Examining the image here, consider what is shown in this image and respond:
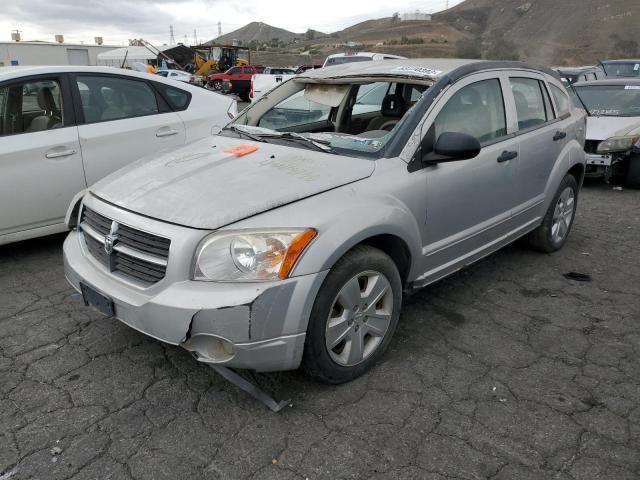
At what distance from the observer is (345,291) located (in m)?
2.61

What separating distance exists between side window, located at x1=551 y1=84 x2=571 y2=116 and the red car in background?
25.1 meters

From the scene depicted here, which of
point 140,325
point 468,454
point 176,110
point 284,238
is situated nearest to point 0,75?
point 176,110

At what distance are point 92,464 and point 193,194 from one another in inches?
51.7

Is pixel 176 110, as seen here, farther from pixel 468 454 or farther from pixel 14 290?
pixel 468 454

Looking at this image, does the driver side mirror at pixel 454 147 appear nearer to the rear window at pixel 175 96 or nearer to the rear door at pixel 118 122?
the rear door at pixel 118 122

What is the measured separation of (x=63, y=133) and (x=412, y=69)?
9.70ft

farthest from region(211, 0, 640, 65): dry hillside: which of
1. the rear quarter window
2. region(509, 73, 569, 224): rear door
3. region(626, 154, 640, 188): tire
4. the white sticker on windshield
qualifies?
the white sticker on windshield

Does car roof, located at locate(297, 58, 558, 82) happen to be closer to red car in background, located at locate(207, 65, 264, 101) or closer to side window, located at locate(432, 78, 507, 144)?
side window, located at locate(432, 78, 507, 144)

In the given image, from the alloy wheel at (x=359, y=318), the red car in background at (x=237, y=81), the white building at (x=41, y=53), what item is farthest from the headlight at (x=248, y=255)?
the white building at (x=41, y=53)

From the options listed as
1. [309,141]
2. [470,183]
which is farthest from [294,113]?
[470,183]

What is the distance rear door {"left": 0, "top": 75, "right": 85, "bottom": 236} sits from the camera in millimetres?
4152

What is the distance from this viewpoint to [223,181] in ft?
9.09

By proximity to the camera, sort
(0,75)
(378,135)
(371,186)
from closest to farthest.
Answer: (371,186) → (378,135) → (0,75)

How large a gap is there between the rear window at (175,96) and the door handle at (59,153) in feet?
3.81
